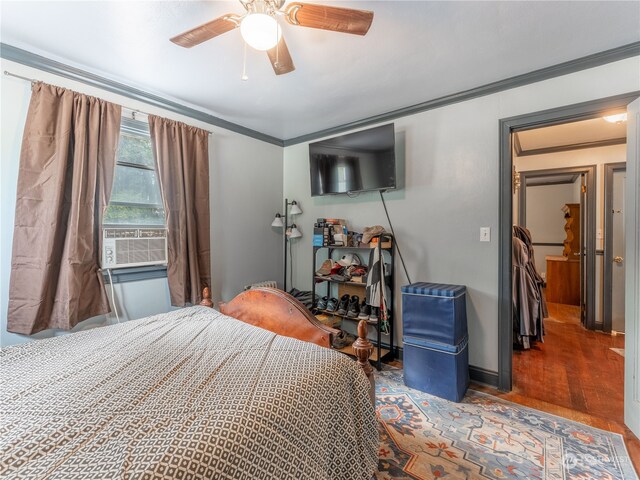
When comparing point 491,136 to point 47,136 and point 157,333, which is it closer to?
point 157,333

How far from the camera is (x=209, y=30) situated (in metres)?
1.48

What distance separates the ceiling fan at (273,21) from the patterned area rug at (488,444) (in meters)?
2.22

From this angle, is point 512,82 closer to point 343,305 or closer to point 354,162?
point 354,162

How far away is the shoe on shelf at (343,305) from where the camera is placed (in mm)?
2998

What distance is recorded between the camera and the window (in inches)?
96.0

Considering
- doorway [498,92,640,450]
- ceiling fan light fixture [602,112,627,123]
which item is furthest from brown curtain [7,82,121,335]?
ceiling fan light fixture [602,112,627,123]

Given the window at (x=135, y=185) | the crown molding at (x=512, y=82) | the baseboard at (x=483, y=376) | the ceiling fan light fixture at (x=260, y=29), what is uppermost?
the crown molding at (x=512, y=82)

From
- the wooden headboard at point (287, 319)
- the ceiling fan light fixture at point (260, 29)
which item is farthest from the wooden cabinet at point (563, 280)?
the ceiling fan light fixture at point (260, 29)

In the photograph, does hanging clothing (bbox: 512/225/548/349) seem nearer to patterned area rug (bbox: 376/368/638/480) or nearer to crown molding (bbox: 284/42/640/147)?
patterned area rug (bbox: 376/368/638/480)

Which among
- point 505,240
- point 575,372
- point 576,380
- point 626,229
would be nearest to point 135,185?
point 505,240

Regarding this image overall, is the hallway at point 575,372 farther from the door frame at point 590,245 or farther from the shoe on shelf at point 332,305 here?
the shoe on shelf at point 332,305

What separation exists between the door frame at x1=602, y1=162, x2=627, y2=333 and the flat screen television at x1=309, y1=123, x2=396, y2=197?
9.73ft

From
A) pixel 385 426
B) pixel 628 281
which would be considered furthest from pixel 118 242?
pixel 628 281

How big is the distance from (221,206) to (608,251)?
457 centimetres
